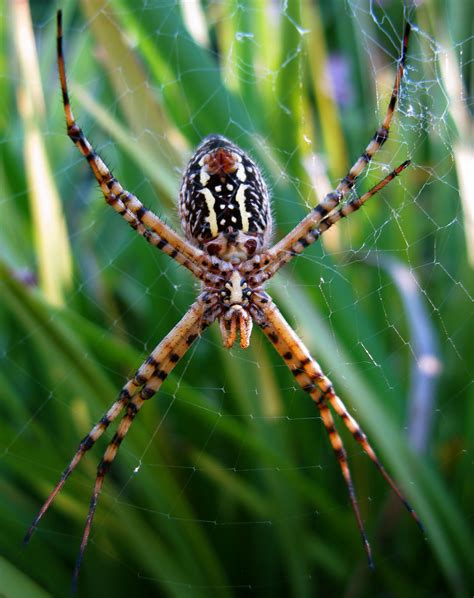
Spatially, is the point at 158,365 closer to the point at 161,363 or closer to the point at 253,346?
the point at 161,363

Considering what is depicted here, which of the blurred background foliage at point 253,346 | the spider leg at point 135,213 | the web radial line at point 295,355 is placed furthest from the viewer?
the web radial line at point 295,355

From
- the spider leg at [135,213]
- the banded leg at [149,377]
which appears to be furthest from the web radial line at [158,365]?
the spider leg at [135,213]

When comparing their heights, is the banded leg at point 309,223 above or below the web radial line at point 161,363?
above

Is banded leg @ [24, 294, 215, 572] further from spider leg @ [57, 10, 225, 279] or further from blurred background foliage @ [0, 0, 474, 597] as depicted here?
spider leg @ [57, 10, 225, 279]

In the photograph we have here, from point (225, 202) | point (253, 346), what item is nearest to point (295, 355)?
point (253, 346)

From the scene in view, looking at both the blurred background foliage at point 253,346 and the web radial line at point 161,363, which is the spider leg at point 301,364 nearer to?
the blurred background foliage at point 253,346

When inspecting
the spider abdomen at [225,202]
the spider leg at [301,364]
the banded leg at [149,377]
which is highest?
the spider abdomen at [225,202]

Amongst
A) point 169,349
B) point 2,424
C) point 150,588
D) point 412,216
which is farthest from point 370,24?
point 150,588

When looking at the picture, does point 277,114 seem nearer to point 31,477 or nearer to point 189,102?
point 189,102
